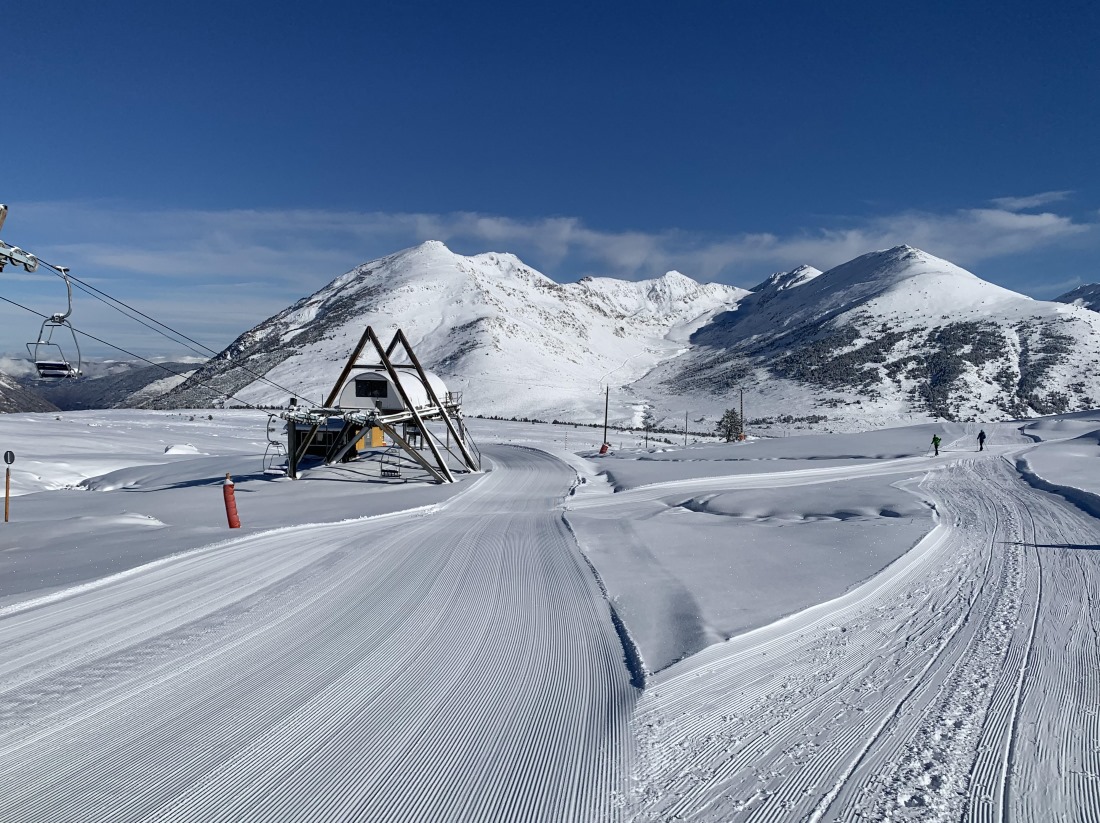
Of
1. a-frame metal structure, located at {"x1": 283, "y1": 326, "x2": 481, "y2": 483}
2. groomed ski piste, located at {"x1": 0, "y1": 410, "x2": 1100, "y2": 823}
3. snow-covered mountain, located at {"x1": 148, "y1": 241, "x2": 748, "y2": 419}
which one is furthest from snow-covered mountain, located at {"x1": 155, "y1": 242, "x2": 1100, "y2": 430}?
groomed ski piste, located at {"x1": 0, "y1": 410, "x2": 1100, "y2": 823}

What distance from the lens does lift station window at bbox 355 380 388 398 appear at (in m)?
24.2

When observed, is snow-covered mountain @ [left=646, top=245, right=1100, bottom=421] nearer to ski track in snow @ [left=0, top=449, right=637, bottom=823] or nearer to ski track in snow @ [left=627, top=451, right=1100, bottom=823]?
ski track in snow @ [left=627, top=451, right=1100, bottom=823]

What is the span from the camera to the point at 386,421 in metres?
20.9

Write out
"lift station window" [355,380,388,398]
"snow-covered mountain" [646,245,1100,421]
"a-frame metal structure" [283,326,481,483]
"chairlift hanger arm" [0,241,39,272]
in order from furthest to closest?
"snow-covered mountain" [646,245,1100,421]
"lift station window" [355,380,388,398]
"a-frame metal structure" [283,326,481,483]
"chairlift hanger arm" [0,241,39,272]

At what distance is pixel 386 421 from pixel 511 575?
544 inches

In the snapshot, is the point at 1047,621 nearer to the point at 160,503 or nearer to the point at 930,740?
the point at 930,740

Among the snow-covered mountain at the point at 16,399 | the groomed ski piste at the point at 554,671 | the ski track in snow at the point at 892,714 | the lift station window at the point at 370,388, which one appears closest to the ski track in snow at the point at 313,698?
the groomed ski piste at the point at 554,671

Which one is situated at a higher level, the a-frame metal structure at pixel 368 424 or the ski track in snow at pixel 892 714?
the a-frame metal structure at pixel 368 424

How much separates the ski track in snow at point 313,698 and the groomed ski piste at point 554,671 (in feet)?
0.07

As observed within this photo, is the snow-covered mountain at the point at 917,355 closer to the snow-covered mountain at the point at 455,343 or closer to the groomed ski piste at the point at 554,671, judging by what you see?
the snow-covered mountain at the point at 455,343

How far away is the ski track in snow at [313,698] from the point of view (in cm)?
339

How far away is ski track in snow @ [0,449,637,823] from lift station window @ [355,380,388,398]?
1642 cm

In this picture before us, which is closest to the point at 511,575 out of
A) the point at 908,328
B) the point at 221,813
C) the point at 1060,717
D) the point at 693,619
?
the point at 693,619

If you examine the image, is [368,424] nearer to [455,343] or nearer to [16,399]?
[455,343]
